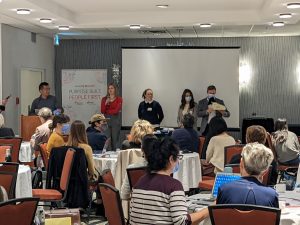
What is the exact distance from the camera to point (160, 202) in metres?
3.46

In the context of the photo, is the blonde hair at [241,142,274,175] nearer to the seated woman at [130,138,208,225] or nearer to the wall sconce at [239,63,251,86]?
the seated woman at [130,138,208,225]

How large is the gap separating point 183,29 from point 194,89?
1.62 metres

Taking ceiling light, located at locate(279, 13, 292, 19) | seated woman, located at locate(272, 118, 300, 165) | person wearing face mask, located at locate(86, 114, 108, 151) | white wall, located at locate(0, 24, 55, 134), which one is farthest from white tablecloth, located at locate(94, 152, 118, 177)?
white wall, located at locate(0, 24, 55, 134)

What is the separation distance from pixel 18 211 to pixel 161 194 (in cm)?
92

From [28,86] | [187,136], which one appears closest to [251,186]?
[187,136]

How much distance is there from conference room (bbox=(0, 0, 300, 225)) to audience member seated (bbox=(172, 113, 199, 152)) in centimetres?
2

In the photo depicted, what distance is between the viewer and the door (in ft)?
39.4

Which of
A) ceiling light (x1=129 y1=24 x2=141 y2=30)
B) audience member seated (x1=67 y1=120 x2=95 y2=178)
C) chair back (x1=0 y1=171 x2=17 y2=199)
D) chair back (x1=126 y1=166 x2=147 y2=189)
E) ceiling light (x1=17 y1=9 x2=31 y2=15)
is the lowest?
chair back (x1=0 y1=171 x2=17 y2=199)

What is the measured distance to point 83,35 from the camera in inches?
509

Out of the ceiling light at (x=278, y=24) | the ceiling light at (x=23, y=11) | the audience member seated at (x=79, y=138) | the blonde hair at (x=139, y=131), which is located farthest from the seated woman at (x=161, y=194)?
the ceiling light at (x=278, y=24)

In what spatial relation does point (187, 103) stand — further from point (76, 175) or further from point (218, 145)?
point (76, 175)

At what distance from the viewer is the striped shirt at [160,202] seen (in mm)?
3418

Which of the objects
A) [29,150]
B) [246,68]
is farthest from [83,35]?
[29,150]

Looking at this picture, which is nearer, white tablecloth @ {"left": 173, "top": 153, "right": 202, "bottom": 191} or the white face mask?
white tablecloth @ {"left": 173, "top": 153, "right": 202, "bottom": 191}
